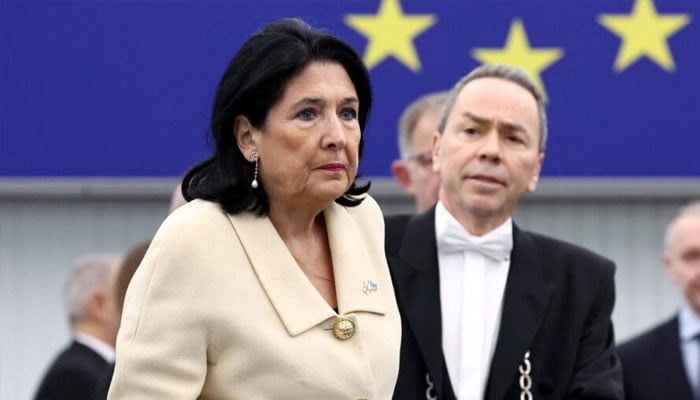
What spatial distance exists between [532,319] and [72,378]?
2711mm

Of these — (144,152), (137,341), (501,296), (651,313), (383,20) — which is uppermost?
(383,20)

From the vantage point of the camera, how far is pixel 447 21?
8.82m

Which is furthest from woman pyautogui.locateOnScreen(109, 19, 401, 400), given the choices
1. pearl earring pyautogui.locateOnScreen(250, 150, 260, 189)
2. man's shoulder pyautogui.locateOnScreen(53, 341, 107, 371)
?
man's shoulder pyautogui.locateOnScreen(53, 341, 107, 371)

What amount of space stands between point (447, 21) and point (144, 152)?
1.73 metres

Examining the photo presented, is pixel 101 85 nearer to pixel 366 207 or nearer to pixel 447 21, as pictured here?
pixel 447 21

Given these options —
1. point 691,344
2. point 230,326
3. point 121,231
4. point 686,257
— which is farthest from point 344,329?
point 121,231

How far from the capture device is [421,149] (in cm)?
623

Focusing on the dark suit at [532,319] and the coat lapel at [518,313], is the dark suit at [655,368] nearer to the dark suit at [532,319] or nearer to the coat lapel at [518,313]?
the dark suit at [532,319]

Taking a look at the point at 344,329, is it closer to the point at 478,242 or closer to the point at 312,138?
the point at 312,138

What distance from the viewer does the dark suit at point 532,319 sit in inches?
173

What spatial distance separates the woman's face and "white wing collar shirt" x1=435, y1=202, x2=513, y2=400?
105 cm

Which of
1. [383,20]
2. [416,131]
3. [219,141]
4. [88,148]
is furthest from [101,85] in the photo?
[219,141]

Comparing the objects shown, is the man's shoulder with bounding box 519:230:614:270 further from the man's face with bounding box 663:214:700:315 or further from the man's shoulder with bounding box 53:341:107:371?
the man's shoulder with bounding box 53:341:107:371

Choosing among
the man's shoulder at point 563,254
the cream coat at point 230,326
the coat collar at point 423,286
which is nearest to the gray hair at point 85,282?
the coat collar at point 423,286
